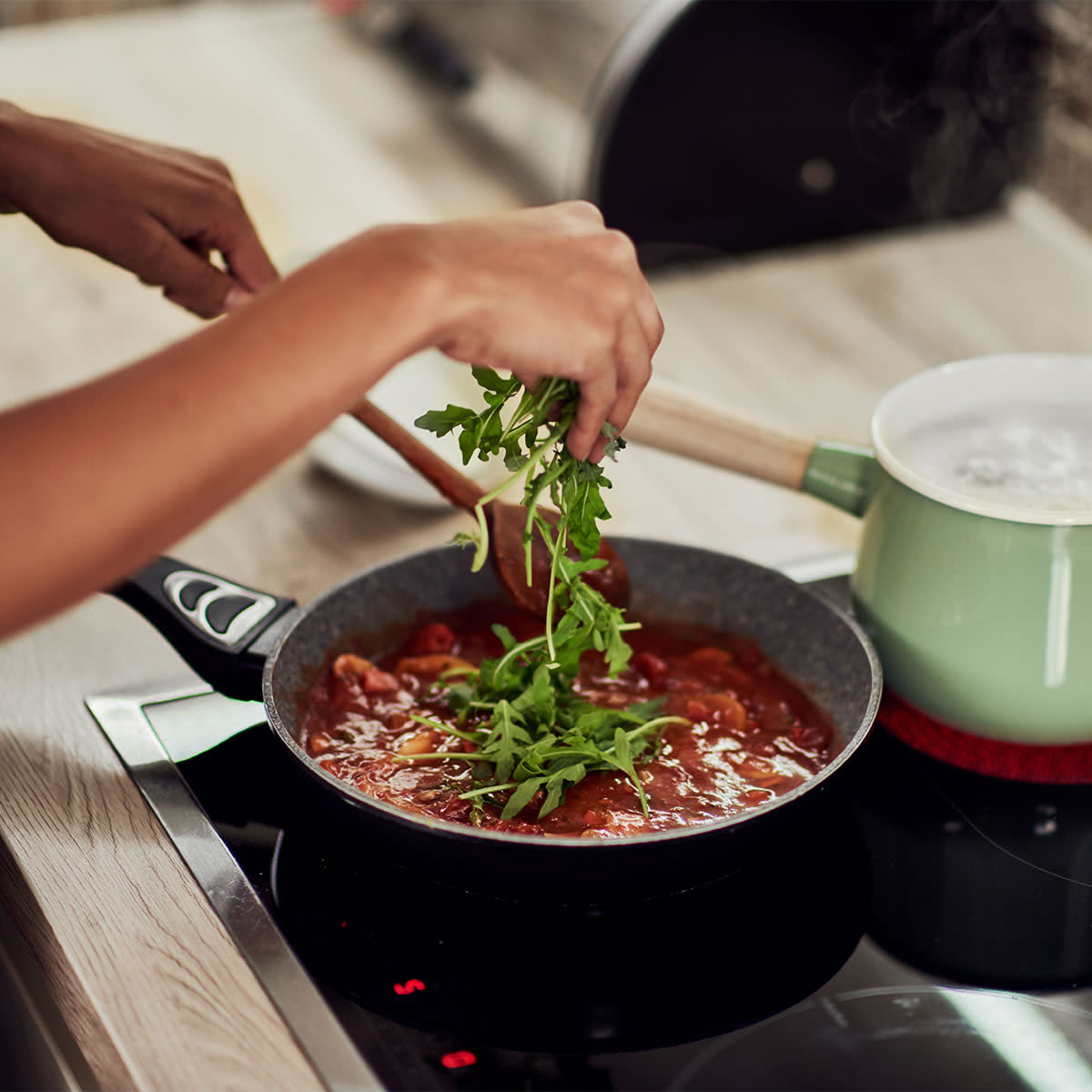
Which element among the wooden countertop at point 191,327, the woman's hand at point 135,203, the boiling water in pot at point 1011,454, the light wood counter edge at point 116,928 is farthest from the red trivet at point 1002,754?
the woman's hand at point 135,203

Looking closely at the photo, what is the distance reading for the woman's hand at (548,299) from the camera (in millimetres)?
735

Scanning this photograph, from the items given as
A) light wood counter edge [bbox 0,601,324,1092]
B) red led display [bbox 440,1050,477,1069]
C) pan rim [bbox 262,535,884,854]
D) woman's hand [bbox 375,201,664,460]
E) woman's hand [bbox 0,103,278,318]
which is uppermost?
woman's hand [bbox 375,201,664,460]

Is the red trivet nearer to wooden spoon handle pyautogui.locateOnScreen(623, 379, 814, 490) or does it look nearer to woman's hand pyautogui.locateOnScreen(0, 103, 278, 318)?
wooden spoon handle pyautogui.locateOnScreen(623, 379, 814, 490)

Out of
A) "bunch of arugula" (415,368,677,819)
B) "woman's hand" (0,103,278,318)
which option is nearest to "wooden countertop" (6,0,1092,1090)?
"bunch of arugula" (415,368,677,819)

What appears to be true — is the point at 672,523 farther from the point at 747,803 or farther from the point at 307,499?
the point at 747,803

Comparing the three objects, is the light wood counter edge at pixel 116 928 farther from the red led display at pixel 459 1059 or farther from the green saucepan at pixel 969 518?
the green saucepan at pixel 969 518

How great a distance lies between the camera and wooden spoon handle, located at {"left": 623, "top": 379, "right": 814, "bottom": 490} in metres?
1.09

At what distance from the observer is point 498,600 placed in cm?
115

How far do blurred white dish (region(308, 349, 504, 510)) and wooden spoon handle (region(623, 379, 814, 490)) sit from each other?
278mm

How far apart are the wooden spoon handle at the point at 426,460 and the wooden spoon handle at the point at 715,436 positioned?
14 centimetres

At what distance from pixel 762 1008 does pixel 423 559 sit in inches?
17.9

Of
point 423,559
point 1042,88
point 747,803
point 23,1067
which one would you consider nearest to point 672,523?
point 423,559

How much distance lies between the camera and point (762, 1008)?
2.69 ft

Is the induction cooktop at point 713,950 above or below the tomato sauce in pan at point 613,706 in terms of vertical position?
below
